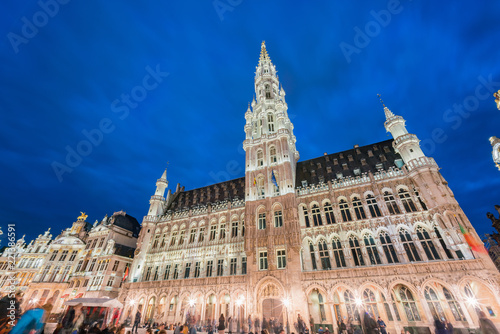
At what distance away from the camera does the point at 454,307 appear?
792 inches

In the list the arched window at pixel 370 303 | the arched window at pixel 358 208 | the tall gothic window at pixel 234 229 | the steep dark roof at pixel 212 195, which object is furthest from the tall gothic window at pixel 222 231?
the arched window at pixel 370 303

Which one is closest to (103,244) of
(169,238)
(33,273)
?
(169,238)

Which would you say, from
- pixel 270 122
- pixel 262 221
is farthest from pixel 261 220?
pixel 270 122

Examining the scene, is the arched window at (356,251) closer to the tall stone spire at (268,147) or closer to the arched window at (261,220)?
the tall stone spire at (268,147)

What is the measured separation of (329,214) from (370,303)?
34.3 ft

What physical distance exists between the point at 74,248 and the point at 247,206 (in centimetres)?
4271

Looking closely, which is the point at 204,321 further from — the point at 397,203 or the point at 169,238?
the point at 397,203

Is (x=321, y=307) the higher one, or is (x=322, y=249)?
(x=322, y=249)

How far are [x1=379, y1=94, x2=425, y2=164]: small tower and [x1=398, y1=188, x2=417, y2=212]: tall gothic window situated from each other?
4158 millimetres

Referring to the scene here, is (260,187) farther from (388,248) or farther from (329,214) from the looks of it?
(388,248)

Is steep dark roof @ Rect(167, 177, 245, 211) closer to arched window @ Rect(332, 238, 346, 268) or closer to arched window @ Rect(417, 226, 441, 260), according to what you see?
arched window @ Rect(332, 238, 346, 268)

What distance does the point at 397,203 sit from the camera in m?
26.2

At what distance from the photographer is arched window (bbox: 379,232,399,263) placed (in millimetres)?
23828

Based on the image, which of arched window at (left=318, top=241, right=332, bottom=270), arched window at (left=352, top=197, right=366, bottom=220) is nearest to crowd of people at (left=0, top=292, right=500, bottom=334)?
arched window at (left=318, top=241, right=332, bottom=270)
